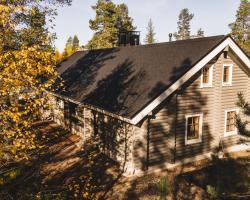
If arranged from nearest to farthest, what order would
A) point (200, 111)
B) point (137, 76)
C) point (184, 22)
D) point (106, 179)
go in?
1. point (106, 179)
2. point (200, 111)
3. point (137, 76)
4. point (184, 22)

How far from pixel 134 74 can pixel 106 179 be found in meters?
6.27

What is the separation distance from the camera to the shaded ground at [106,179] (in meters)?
11.1

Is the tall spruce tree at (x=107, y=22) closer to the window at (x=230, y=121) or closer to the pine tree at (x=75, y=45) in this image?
the pine tree at (x=75, y=45)

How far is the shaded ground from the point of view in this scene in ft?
36.3

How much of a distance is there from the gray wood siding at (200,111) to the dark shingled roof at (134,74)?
1.18 m

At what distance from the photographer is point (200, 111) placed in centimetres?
1473

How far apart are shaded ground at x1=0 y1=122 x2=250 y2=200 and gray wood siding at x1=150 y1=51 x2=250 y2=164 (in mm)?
1040

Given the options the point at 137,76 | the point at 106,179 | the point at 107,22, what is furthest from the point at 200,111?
the point at 107,22

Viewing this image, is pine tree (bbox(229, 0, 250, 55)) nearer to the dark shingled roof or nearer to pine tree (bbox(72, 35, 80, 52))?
pine tree (bbox(72, 35, 80, 52))

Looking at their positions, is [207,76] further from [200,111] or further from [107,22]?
[107,22]

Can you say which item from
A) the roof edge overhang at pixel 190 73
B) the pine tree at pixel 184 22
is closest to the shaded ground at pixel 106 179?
the roof edge overhang at pixel 190 73

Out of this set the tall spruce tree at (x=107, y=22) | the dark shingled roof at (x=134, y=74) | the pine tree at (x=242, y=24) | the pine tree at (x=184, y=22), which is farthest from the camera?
the pine tree at (x=184, y=22)

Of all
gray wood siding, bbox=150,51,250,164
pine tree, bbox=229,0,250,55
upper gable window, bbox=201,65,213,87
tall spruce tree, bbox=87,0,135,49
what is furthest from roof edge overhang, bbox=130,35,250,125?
pine tree, bbox=229,0,250,55

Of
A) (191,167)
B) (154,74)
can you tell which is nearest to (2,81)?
(154,74)
